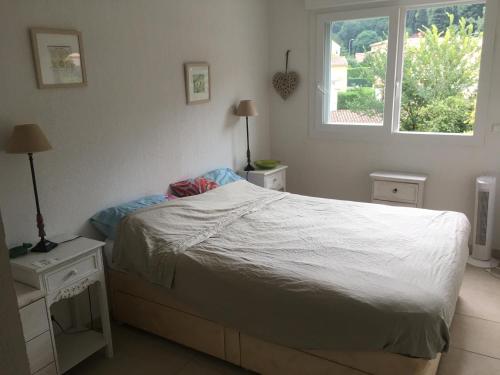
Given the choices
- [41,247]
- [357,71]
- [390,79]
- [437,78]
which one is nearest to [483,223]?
[437,78]

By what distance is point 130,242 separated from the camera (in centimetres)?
253

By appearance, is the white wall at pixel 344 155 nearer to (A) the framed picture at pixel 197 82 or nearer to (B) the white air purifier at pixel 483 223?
(B) the white air purifier at pixel 483 223

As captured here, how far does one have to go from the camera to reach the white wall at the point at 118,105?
2.25 m

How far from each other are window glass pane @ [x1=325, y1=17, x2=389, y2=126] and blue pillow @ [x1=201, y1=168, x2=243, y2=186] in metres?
1.30

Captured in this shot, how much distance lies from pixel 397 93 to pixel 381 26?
63cm

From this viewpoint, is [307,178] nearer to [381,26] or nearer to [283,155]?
[283,155]

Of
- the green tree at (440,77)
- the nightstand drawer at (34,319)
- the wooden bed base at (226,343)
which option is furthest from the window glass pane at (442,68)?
the nightstand drawer at (34,319)

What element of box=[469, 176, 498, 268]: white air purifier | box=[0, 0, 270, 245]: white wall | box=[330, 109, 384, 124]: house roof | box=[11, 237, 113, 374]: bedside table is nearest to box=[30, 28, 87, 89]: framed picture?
box=[0, 0, 270, 245]: white wall

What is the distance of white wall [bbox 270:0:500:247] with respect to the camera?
12.0 feet

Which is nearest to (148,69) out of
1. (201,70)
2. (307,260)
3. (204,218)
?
(201,70)

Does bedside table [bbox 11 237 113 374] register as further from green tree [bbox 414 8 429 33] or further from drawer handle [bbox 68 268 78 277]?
green tree [bbox 414 8 429 33]

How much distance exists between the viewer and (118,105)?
2814 millimetres

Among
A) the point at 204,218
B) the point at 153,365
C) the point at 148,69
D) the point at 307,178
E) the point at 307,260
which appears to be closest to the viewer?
the point at 307,260

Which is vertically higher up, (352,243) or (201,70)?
(201,70)
